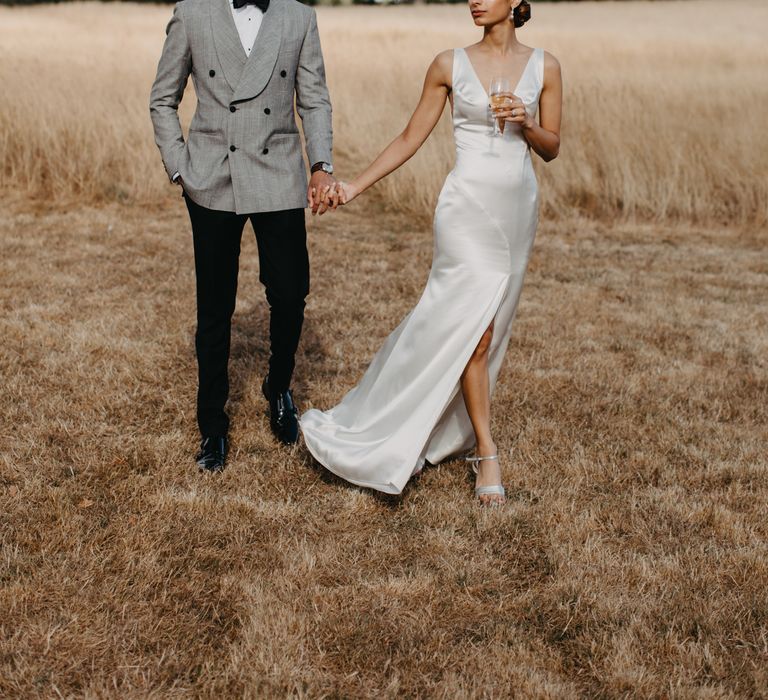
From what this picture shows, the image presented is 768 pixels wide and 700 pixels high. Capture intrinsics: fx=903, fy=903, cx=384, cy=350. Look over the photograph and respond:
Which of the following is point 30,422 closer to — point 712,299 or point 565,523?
point 565,523

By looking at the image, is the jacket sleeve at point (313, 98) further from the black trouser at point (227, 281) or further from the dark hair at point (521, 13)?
the dark hair at point (521, 13)

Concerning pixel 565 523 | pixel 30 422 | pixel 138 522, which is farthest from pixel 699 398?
pixel 30 422

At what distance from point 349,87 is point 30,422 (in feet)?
39.3

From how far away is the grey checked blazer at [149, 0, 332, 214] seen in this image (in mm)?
3752

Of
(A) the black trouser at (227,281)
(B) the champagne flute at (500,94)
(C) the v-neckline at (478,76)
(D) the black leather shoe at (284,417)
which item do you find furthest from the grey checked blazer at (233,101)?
(D) the black leather shoe at (284,417)

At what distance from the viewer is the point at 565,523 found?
12.8 feet

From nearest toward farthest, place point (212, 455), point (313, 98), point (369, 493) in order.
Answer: point (313, 98)
point (369, 493)
point (212, 455)

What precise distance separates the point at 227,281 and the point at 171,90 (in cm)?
85

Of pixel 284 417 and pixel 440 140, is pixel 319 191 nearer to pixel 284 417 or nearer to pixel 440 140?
pixel 284 417

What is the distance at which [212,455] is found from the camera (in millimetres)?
4332

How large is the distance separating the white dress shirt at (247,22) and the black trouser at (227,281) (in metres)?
0.71

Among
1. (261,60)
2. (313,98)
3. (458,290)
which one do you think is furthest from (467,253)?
(261,60)

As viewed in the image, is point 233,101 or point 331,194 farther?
point 331,194

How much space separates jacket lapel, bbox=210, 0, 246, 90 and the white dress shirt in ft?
0.14
